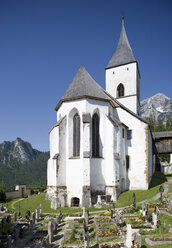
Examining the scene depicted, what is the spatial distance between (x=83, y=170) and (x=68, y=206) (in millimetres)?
3980

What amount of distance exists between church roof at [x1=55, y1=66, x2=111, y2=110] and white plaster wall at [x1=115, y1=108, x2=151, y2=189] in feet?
15.7

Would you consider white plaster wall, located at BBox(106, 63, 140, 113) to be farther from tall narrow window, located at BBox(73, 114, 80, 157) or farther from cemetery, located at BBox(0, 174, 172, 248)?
cemetery, located at BBox(0, 174, 172, 248)

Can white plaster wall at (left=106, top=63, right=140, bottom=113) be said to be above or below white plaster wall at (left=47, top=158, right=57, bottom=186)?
above

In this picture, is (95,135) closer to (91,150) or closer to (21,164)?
(91,150)

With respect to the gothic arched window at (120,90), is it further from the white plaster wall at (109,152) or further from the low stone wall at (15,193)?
the low stone wall at (15,193)

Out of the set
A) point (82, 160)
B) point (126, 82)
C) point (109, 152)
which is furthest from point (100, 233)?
point (126, 82)

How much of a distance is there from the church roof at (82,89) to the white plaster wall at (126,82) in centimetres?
970

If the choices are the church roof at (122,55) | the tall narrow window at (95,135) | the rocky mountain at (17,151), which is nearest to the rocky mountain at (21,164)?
the rocky mountain at (17,151)

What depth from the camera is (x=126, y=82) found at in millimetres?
32188

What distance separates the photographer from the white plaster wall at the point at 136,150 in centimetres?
2412

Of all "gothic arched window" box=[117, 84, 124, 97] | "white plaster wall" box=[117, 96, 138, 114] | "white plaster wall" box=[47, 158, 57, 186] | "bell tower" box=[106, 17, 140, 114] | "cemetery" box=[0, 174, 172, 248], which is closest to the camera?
"cemetery" box=[0, 174, 172, 248]

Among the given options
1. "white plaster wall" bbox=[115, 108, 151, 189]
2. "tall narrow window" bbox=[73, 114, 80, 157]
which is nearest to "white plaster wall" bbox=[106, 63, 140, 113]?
"white plaster wall" bbox=[115, 108, 151, 189]

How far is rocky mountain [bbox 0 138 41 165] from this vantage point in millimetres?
164137

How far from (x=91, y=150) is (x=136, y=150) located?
24.1ft
